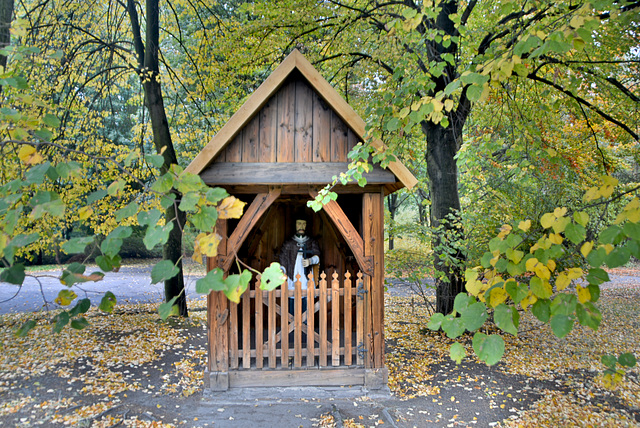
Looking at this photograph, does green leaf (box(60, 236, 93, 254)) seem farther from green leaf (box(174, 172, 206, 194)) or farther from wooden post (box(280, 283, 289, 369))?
wooden post (box(280, 283, 289, 369))

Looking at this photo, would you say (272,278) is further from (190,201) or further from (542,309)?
(542,309)

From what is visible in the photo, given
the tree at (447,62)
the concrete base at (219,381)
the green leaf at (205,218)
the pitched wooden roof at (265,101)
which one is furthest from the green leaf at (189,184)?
the concrete base at (219,381)

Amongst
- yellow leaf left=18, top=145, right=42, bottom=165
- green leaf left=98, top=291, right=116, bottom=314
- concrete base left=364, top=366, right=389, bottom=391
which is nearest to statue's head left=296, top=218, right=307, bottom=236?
concrete base left=364, top=366, right=389, bottom=391

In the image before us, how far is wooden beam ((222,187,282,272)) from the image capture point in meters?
5.23

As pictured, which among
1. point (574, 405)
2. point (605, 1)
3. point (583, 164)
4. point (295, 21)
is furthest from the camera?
point (583, 164)

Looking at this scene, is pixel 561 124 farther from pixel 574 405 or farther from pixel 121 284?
pixel 121 284

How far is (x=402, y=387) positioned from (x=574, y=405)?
7.01 feet

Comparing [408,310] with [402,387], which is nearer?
[402,387]

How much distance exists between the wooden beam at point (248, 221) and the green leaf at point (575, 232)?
3758mm

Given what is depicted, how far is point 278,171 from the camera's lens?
5.23 meters

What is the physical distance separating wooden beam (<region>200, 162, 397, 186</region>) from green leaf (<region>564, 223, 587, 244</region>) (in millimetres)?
3227

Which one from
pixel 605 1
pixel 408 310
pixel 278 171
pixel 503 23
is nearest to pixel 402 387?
pixel 278 171

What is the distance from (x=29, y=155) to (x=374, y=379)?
4624mm

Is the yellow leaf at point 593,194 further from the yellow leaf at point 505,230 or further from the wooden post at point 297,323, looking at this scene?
the wooden post at point 297,323
